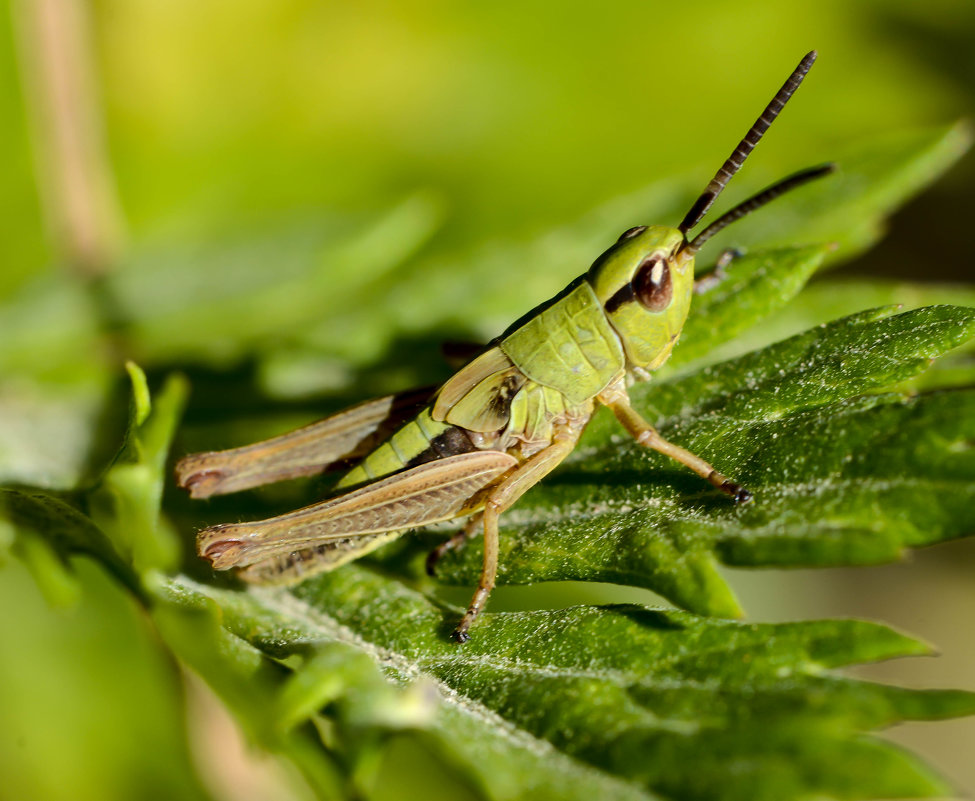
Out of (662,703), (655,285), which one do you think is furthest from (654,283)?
(662,703)

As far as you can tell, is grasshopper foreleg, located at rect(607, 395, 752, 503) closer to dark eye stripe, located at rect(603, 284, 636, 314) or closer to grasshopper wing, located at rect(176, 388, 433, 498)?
dark eye stripe, located at rect(603, 284, 636, 314)

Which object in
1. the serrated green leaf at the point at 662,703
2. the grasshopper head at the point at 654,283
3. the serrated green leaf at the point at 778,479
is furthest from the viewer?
the grasshopper head at the point at 654,283

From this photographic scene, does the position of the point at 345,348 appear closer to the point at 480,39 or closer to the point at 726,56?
the point at 480,39

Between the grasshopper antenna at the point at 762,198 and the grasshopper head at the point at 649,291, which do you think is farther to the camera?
the grasshopper head at the point at 649,291

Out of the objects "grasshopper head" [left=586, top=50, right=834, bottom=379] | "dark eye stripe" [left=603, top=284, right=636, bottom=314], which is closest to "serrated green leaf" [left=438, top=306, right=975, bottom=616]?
"grasshopper head" [left=586, top=50, right=834, bottom=379]

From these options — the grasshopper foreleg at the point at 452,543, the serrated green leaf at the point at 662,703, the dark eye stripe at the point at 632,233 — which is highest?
the dark eye stripe at the point at 632,233

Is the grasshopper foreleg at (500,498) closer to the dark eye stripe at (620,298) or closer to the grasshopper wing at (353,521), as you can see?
the grasshopper wing at (353,521)

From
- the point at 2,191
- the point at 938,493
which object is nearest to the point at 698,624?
the point at 938,493

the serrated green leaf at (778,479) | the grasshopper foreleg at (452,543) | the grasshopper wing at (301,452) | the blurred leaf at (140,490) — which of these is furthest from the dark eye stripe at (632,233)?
the blurred leaf at (140,490)

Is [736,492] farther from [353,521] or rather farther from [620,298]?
[353,521]

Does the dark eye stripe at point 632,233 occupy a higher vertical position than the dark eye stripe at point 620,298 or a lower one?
higher
